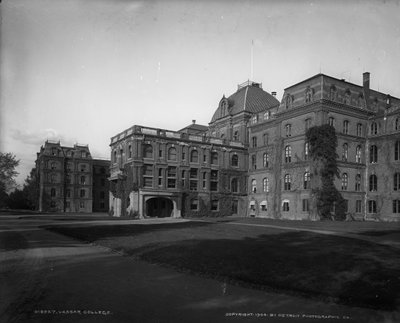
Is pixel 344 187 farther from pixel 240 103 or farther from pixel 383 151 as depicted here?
pixel 240 103

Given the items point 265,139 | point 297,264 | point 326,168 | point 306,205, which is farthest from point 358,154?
point 297,264

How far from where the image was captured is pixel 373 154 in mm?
45531

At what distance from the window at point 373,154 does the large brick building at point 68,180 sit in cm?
5992

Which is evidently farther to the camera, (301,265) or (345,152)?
(345,152)

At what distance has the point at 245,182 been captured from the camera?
56.8 meters

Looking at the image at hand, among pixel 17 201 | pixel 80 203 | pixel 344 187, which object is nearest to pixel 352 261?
pixel 344 187

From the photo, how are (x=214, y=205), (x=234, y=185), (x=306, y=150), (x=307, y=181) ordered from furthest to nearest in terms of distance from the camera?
(x=234, y=185), (x=214, y=205), (x=306, y=150), (x=307, y=181)

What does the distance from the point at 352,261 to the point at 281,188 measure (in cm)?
3679

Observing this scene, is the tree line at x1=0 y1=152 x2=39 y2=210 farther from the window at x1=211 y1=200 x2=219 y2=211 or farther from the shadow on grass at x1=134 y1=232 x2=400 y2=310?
the shadow on grass at x1=134 y1=232 x2=400 y2=310

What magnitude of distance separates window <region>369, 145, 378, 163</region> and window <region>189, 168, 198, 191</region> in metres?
23.0

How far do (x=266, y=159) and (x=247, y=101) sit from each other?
443 inches

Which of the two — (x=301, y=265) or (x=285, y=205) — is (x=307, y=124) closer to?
(x=285, y=205)

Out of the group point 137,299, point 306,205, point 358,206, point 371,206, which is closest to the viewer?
point 137,299

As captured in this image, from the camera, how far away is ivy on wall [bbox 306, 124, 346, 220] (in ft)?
136
